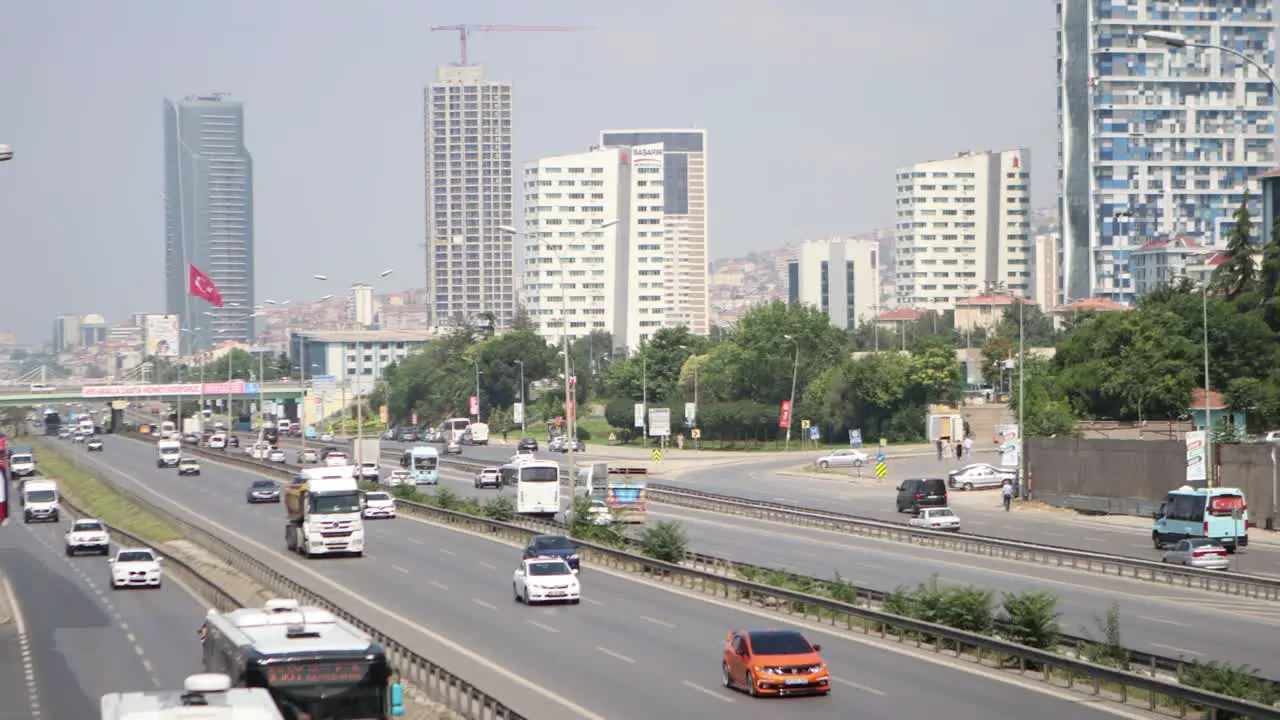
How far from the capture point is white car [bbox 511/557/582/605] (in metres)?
41.0

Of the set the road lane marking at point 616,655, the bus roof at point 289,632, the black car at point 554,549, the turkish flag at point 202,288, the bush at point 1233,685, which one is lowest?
the road lane marking at point 616,655

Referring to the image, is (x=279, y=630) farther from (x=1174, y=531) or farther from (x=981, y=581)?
(x=1174, y=531)

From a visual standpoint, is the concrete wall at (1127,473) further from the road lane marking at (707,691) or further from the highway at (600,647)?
the road lane marking at (707,691)

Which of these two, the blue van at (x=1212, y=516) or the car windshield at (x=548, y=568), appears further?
the blue van at (x=1212, y=516)

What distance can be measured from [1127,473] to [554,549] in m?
29.8

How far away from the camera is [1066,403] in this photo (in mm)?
90875

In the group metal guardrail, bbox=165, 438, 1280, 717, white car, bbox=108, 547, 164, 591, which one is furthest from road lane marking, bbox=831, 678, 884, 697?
white car, bbox=108, 547, 164, 591

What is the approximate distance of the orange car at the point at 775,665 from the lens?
26578 millimetres

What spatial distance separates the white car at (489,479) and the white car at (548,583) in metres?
51.8

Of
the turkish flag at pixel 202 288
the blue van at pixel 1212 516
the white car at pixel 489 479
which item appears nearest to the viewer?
the blue van at pixel 1212 516

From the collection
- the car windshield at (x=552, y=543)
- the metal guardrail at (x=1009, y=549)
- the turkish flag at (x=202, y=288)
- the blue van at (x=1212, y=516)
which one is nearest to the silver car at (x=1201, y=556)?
the metal guardrail at (x=1009, y=549)

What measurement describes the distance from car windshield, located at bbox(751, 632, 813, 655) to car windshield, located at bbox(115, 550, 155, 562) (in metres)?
27.7

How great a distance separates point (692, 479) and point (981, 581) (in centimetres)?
5338

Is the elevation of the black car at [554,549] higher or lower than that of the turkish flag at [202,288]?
lower
